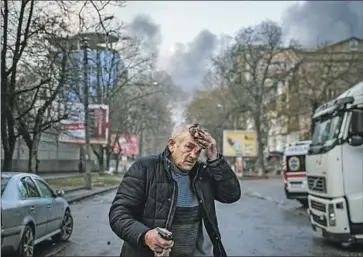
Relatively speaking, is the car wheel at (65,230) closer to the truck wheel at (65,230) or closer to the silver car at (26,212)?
the truck wheel at (65,230)

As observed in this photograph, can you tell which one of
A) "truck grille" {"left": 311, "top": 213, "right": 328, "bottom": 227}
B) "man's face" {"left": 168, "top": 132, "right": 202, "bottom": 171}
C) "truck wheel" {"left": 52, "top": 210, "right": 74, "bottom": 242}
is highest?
"man's face" {"left": 168, "top": 132, "right": 202, "bottom": 171}

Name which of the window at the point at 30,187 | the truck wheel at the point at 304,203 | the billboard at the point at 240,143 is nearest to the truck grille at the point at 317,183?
the window at the point at 30,187

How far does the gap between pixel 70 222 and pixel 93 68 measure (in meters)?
14.9

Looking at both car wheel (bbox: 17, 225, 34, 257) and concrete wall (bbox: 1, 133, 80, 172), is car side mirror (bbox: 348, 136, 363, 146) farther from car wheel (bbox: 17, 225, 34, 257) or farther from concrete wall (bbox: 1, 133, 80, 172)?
concrete wall (bbox: 1, 133, 80, 172)

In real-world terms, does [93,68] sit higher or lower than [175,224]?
higher

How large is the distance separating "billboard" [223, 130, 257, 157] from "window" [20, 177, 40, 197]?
5160 cm

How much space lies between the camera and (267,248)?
11.8 metres

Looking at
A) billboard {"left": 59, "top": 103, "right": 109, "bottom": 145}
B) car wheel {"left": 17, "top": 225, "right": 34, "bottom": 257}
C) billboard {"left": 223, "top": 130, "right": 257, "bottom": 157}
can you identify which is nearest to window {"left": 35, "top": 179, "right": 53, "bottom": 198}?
car wheel {"left": 17, "top": 225, "right": 34, "bottom": 257}

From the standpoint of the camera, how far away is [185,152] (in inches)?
140

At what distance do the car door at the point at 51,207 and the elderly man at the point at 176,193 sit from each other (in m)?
7.58

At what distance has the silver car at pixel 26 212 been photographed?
8586mm

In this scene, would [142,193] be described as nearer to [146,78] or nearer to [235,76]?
[146,78]

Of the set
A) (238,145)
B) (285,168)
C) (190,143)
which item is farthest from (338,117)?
(238,145)

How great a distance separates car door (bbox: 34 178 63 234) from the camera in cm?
1090
